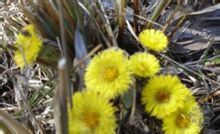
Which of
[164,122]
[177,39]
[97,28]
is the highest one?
[97,28]

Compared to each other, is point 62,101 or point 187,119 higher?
point 62,101

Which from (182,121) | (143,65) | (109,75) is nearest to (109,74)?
(109,75)

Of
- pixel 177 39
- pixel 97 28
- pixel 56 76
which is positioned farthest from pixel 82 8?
pixel 177 39

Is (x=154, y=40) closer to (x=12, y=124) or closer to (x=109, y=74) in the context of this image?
(x=109, y=74)

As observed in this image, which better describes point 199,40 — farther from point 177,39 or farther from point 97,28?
point 97,28

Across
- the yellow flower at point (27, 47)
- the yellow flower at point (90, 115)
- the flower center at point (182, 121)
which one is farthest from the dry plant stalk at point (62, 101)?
the flower center at point (182, 121)

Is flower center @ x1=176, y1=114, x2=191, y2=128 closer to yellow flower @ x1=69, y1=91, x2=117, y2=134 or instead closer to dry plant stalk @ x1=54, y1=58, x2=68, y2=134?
yellow flower @ x1=69, y1=91, x2=117, y2=134

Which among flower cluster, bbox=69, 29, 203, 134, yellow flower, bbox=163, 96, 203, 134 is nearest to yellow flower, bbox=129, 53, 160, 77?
flower cluster, bbox=69, 29, 203, 134

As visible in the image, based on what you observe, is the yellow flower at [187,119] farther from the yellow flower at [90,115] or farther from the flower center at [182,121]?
the yellow flower at [90,115]
